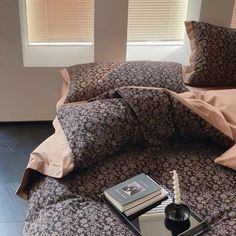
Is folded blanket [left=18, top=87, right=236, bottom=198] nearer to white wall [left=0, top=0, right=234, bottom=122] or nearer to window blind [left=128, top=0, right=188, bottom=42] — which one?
white wall [left=0, top=0, right=234, bottom=122]

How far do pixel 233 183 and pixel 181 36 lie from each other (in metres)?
1.60

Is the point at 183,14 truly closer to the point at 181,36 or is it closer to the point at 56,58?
the point at 181,36

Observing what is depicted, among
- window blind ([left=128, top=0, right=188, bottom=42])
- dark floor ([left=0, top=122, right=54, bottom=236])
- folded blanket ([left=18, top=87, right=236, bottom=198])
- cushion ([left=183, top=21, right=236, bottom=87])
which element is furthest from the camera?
window blind ([left=128, top=0, right=188, bottom=42])

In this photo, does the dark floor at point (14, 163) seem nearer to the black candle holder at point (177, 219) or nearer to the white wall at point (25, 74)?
the white wall at point (25, 74)

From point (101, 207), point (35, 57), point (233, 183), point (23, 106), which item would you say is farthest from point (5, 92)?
point (233, 183)

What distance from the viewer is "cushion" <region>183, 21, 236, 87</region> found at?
7.34ft

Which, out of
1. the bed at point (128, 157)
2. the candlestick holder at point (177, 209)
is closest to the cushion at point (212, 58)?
the bed at point (128, 157)

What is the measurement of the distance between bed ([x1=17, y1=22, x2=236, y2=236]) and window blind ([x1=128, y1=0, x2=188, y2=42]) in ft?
3.35

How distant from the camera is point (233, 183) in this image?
147 centimetres

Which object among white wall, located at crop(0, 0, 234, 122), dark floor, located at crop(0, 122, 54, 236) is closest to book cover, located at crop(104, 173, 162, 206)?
dark floor, located at crop(0, 122, 54, 236)

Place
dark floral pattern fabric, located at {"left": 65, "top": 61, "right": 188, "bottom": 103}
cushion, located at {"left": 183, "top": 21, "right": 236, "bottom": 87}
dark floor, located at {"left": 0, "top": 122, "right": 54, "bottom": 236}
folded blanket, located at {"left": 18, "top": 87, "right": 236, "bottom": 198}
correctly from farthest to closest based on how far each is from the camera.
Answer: cushion, located at {"left": 183, "top": 21, "right": 236, "bottom": 87} < dark floral pattern fabric, located at {"left": 65, "top": 61, "right": 188, "bottom": 103} < dark floor, located at {"left": 0, "top": 122, "right": 54, "bottom": 236} < folded blanket, located at {"left": 18, "top": 87, "right": 236, "bottom": 198}

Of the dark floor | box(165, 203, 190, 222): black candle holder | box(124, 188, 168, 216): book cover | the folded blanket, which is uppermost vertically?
the folded blanket

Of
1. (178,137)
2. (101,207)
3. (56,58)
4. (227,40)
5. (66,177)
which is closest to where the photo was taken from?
(101,207)

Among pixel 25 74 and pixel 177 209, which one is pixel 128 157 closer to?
pixel 177 209
